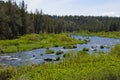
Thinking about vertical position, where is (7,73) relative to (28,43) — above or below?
above

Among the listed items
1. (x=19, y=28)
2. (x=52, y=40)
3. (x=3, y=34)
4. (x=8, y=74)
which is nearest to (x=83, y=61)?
(x=8, y=74)

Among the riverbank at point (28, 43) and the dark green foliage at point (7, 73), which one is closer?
the dark green foliage at point (7, 73)

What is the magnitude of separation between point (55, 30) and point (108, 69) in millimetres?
124235

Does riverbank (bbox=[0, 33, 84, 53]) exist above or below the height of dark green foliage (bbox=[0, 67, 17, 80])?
below

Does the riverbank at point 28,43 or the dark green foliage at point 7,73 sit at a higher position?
the dark green foliage at point 7,73

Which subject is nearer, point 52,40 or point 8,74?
point 8,74

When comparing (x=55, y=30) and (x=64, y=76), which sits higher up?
(x=64, y=76)

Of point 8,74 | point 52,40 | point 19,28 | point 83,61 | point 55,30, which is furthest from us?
point 55,30

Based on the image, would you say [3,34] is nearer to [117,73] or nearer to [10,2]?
[10,2]

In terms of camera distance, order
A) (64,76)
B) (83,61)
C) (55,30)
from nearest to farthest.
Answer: (64,76) → (83,61) → (55,30)

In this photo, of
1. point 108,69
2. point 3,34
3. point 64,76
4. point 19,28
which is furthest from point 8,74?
point 19,28

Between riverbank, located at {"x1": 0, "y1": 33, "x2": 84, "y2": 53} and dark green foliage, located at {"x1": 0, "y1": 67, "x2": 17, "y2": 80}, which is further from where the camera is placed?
riverbank, located at {"x1": 0, "y1": 33, "x2": 84, "y2": 53}

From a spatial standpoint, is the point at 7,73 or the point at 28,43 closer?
the point at 7,73

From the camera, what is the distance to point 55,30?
140 metres
